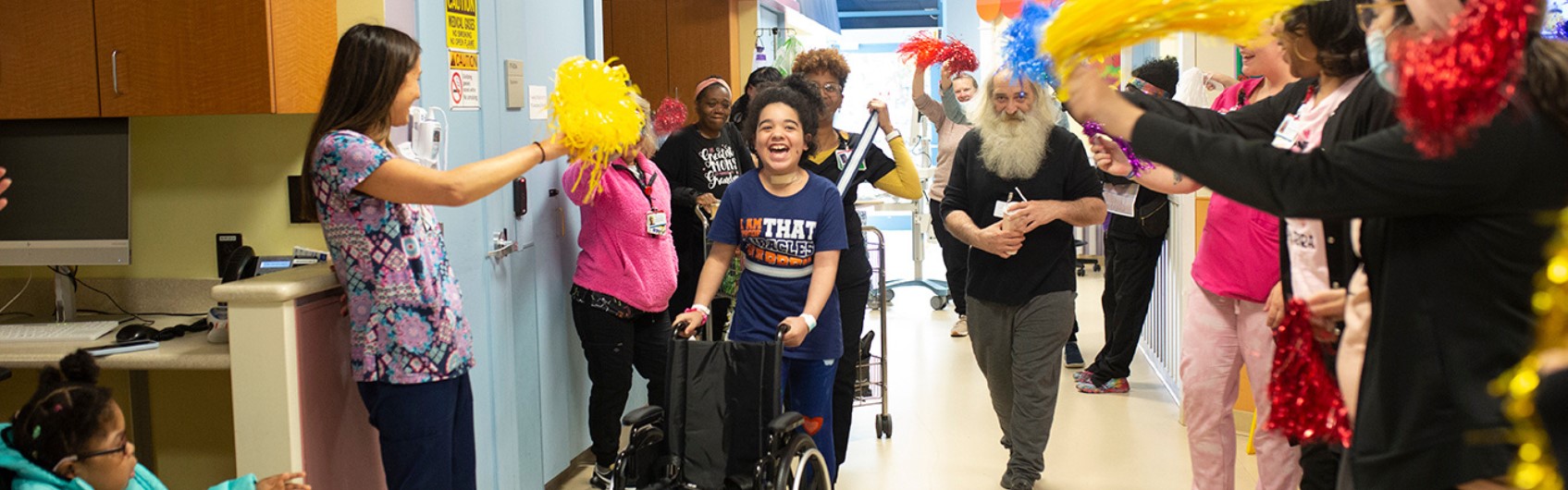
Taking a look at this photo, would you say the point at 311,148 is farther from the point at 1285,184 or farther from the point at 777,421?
the point at 1285,184

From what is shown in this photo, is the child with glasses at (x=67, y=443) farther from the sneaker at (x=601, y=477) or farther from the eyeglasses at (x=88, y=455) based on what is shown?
the sneaker at (x=601, y=477)

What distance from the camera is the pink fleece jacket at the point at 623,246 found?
14.2ft

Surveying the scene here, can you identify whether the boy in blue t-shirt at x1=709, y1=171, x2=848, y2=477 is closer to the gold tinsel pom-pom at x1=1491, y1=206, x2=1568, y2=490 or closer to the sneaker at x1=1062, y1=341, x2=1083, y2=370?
the gold tinsel pom-pom at x1=1491, y1=206, x2=1568, y2=490

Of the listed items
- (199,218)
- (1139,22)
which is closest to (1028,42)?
(1139,22)

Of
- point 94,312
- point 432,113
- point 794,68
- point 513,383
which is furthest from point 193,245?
point 794,68

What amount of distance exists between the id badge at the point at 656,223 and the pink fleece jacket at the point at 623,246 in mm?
15

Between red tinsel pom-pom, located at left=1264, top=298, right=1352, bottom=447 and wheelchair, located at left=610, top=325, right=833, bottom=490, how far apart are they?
1355 millimetres

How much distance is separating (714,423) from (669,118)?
286 centimetres

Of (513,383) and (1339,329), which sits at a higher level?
(1339,329)

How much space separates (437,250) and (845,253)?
177 centimetres

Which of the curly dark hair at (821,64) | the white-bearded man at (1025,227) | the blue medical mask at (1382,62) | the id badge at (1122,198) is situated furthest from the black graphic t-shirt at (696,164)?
the blue medical mask at (1382,62)

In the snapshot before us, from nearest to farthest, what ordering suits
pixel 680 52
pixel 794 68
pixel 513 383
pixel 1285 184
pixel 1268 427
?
pixel 1285 184 < pixel 1268 427 < pixel 513 383 < pixel 794 68 < pixel 680 52

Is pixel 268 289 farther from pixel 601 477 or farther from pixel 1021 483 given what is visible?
pixel 1021 483

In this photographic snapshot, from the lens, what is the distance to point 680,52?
754cm
